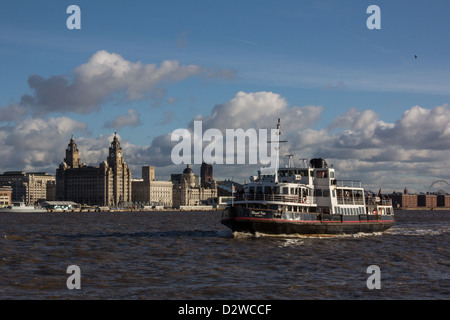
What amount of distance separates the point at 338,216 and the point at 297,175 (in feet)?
26.0

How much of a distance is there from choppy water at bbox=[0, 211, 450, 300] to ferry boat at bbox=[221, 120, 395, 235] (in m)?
2.41

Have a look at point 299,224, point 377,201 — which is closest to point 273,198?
point 299,224

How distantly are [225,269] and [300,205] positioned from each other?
28.1m

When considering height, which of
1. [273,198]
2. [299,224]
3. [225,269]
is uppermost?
[273,198]

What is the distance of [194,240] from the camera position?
225ft

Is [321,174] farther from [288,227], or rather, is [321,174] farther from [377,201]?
[377,201]

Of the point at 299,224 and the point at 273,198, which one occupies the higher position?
the point at 273,198

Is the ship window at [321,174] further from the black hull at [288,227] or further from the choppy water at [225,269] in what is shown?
the choppy water at [225,269]

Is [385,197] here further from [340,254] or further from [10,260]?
[10,260]

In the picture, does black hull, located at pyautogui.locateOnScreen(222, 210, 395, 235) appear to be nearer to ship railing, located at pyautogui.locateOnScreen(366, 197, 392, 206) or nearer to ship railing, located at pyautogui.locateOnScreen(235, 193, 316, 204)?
ship railing, located at pyautogui.locateOnScreen(235, 193, 316, 204)

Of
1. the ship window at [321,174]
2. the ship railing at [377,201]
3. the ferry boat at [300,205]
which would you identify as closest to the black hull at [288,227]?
the ferry boat at [300,205]

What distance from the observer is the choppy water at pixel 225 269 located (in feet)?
108

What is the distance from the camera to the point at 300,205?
68750 mm

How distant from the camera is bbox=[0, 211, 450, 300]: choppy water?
108 feet
